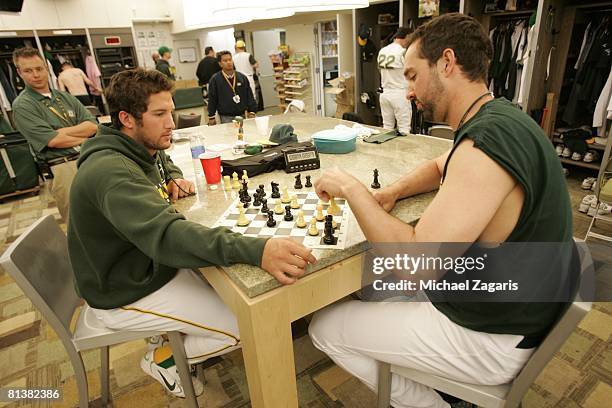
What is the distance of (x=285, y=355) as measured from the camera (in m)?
1.07

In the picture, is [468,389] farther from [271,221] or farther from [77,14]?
[77,14]

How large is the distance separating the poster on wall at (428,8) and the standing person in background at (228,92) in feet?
7.76

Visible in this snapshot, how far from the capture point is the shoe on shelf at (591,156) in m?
3.55

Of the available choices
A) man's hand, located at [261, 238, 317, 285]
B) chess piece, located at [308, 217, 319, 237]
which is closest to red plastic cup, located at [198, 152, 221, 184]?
chess piece, located at [308, 217, 319, 237]

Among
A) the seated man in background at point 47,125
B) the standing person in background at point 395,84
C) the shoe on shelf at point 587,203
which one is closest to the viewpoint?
the seated man in background at point 47,125

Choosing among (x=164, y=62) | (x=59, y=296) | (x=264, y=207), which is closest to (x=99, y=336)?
(x=59, y=296)

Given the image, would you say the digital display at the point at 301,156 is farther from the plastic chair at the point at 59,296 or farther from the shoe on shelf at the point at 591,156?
the shoe on shelf at the point at 591,156

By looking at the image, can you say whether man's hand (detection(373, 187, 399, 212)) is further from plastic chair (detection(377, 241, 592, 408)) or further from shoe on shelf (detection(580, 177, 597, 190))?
shoe on shelf (detection(580, 177, 597, 190))

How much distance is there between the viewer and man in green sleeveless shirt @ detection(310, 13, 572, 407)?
2.89ft

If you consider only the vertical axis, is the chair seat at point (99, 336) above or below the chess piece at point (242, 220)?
below

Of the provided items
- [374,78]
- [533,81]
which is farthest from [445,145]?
[374,78]

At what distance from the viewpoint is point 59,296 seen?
4.50 ft

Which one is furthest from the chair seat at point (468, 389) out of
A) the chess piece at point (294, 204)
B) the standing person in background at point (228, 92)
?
the standing person in background at point (228, 92)

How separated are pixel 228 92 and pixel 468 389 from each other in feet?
13.9
